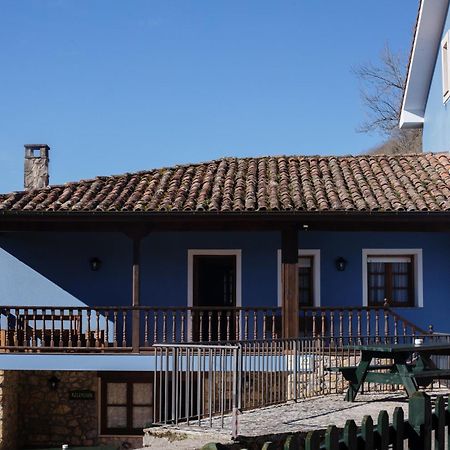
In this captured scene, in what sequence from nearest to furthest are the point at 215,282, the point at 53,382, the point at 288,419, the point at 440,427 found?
the point at 440,427, the point at 288,419, the point at 53,382, the point at 215,282

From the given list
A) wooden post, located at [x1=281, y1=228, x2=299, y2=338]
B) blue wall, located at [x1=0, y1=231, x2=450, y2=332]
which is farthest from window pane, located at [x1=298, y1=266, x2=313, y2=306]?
wooden post, located at [x1=281, y1=228, x2=299, y2=338]

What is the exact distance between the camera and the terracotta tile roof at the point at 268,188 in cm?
1580

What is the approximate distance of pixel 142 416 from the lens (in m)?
17.1

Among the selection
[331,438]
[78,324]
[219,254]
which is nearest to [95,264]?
[78,324]

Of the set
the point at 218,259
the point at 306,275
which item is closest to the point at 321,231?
the point at 306,275

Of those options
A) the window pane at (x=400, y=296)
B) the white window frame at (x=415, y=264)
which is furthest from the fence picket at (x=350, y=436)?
the window pane at (x=400, y=296)

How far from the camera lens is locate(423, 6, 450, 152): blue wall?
19.5m

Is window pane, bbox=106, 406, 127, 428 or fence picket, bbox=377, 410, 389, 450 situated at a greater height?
fence picket, bbox=377, 410, 389, 450

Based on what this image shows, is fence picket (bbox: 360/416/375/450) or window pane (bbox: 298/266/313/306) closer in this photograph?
fence picket (bbox: 360/416/375/450)

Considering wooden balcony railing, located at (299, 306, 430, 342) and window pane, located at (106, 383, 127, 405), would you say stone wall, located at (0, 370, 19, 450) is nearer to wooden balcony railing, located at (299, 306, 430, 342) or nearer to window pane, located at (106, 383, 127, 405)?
window pane, located at (106, 383, 127, 405)

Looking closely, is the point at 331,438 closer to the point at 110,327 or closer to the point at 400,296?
the point at 110,327

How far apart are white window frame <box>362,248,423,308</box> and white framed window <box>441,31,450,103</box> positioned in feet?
12.6

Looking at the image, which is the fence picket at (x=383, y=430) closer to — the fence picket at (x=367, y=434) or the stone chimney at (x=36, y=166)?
the fence picket at (x=367, y=434)

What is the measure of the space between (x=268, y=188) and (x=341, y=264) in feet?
6.99
